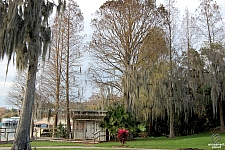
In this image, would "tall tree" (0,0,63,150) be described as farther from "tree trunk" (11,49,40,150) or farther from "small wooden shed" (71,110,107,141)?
"small wooden shed" (71,110,107,141)

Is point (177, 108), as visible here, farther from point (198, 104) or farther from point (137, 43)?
point (137, 43)

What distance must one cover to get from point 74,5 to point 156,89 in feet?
41.0

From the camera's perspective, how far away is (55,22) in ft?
80.5

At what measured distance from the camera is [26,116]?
990 cm

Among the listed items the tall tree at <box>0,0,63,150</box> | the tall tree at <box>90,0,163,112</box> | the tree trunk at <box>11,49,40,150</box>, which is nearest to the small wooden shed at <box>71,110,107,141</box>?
the tall tree at <box>90,0,163,112</box>

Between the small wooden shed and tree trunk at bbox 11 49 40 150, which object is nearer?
tree trunk at bbox 11 49 40 150

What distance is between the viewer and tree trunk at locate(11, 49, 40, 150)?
31.2 ft

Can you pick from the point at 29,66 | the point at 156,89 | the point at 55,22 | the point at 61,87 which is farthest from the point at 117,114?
the point at 55,22

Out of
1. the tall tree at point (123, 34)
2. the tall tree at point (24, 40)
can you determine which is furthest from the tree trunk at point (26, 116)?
the tall tree at point (123, 34)

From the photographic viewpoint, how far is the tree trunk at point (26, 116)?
951cm

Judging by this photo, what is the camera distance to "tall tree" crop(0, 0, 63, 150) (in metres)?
9.56

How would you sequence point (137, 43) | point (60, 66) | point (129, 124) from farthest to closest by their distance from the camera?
point (60, 66) → point (137, 43) → point (129, 124)

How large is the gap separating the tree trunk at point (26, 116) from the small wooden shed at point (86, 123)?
38.4 ft

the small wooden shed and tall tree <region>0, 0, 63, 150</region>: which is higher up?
tall tree <region>0, 0, 63, 150</region>
